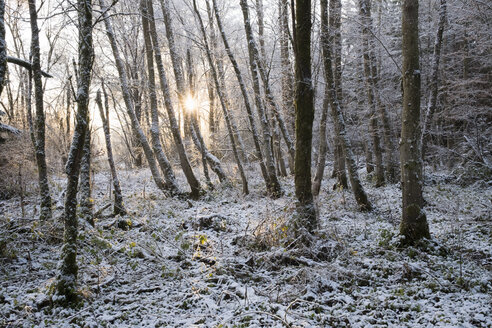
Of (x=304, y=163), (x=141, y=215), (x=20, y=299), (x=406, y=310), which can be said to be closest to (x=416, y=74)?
(x=304, y=163)

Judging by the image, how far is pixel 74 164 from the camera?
409 cm

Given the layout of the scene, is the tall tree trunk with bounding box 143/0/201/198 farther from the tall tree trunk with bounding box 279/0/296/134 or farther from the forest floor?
the tall tree trunk with bounding box 279/0/296/134

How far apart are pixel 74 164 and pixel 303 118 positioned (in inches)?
146

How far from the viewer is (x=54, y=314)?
12.7ft

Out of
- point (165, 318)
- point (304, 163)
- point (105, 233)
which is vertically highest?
point (304, 163)

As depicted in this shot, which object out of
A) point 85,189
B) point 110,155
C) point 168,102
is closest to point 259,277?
point 85,189

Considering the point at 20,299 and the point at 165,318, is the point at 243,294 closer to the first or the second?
the point at 165,318

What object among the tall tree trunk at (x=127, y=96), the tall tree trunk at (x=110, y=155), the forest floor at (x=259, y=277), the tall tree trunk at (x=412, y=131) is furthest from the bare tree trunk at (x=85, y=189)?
the tall tree trunk at (x=412, y=131)

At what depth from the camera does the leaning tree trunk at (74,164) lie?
4.07 m

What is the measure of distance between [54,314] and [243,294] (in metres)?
2.49

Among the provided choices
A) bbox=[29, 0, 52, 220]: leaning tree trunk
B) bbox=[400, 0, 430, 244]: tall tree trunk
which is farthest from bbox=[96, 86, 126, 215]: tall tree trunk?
bbox=[400, 0, 430, 244]: tall tree trunk

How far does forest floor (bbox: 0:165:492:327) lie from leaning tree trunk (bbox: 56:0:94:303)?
0.89ft

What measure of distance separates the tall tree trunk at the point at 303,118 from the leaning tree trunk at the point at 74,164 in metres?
3.30

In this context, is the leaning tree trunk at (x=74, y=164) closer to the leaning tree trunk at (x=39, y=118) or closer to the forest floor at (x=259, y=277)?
the forest floor at (x=259, y=277)
